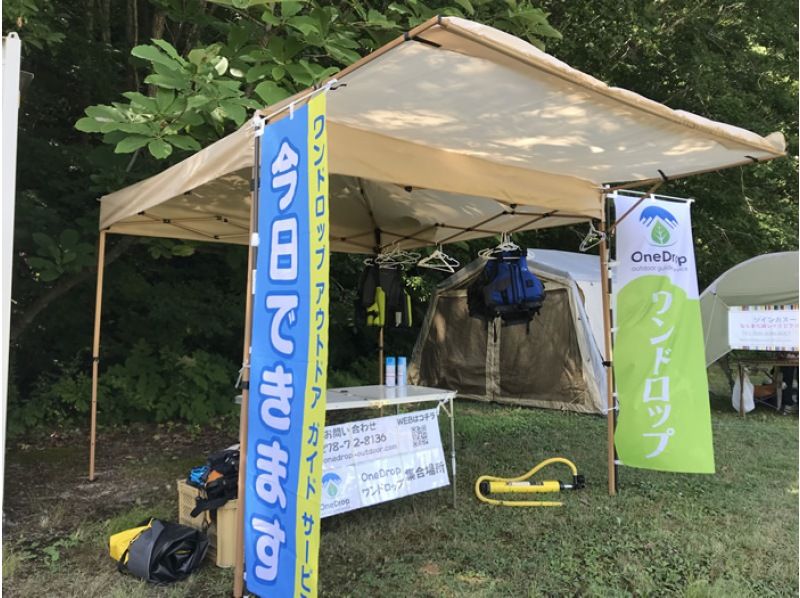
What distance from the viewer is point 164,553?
3066mm

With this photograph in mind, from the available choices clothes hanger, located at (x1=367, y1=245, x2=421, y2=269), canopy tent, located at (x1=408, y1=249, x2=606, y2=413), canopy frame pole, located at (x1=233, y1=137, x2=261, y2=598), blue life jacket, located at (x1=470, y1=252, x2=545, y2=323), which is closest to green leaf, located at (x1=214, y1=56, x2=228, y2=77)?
canopy frame pole, located at (x1=233, y1=137, x2=261, y2=598)

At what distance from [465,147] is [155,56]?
193cm

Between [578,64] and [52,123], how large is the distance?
22.5ft

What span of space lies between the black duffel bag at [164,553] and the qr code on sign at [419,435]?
1.36 metres

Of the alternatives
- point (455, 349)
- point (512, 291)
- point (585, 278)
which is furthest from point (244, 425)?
point (455, 349)

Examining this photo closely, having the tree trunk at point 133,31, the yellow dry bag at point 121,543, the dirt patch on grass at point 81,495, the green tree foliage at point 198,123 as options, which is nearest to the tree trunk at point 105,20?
the green tree foliage at point 198,123

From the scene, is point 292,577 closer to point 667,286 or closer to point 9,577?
point 9,577

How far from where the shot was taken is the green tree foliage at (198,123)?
356 centimetres

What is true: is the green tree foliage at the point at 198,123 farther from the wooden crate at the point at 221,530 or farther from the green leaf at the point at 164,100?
the wooden crate at the point at 221,530

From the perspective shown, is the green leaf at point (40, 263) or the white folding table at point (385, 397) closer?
the white folding table at point (385, 397)

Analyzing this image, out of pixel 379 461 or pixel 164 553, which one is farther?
pixel 379 461

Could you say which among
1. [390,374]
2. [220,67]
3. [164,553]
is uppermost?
[220,67]

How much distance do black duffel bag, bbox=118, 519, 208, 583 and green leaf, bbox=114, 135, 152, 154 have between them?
2045 mm

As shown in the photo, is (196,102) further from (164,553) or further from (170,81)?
(164,553)
